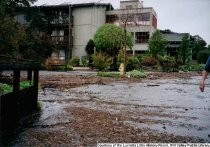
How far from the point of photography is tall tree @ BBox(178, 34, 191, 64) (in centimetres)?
5234

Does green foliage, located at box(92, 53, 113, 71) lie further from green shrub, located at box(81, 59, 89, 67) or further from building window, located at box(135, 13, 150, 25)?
building window, located at box(135, 13, 150, 25)

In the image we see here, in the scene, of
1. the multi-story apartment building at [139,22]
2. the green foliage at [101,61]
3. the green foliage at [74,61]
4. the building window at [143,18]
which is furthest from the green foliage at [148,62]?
the building window at [143,18]

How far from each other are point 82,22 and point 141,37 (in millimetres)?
9644

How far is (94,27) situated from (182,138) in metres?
46.0

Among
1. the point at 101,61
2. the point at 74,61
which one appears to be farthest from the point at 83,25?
the point at 101,61

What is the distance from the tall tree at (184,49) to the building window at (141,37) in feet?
18.1

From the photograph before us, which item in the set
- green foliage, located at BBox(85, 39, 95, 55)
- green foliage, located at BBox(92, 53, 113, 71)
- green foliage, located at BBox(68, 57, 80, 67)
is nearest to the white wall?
green foliage, located at BBox(85, 39, 95, 55)

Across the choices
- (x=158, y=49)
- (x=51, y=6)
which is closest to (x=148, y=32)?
(x=158, y=49)

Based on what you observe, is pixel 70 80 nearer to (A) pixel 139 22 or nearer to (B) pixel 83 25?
(B) pixel 83 25

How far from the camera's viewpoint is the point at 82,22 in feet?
167

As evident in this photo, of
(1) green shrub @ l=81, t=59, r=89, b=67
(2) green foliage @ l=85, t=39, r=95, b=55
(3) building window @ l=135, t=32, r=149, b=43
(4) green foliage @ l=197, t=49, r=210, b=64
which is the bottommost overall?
(1) green shrub @ l=81, t=59, r=89, b=67

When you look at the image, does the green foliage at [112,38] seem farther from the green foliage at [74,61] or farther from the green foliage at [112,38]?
the green foliage at [74,61]

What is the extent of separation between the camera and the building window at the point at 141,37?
53312 millimetres

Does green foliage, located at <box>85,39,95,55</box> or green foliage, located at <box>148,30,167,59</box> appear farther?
green foliage, located at <box>85,39,95,55</box>
